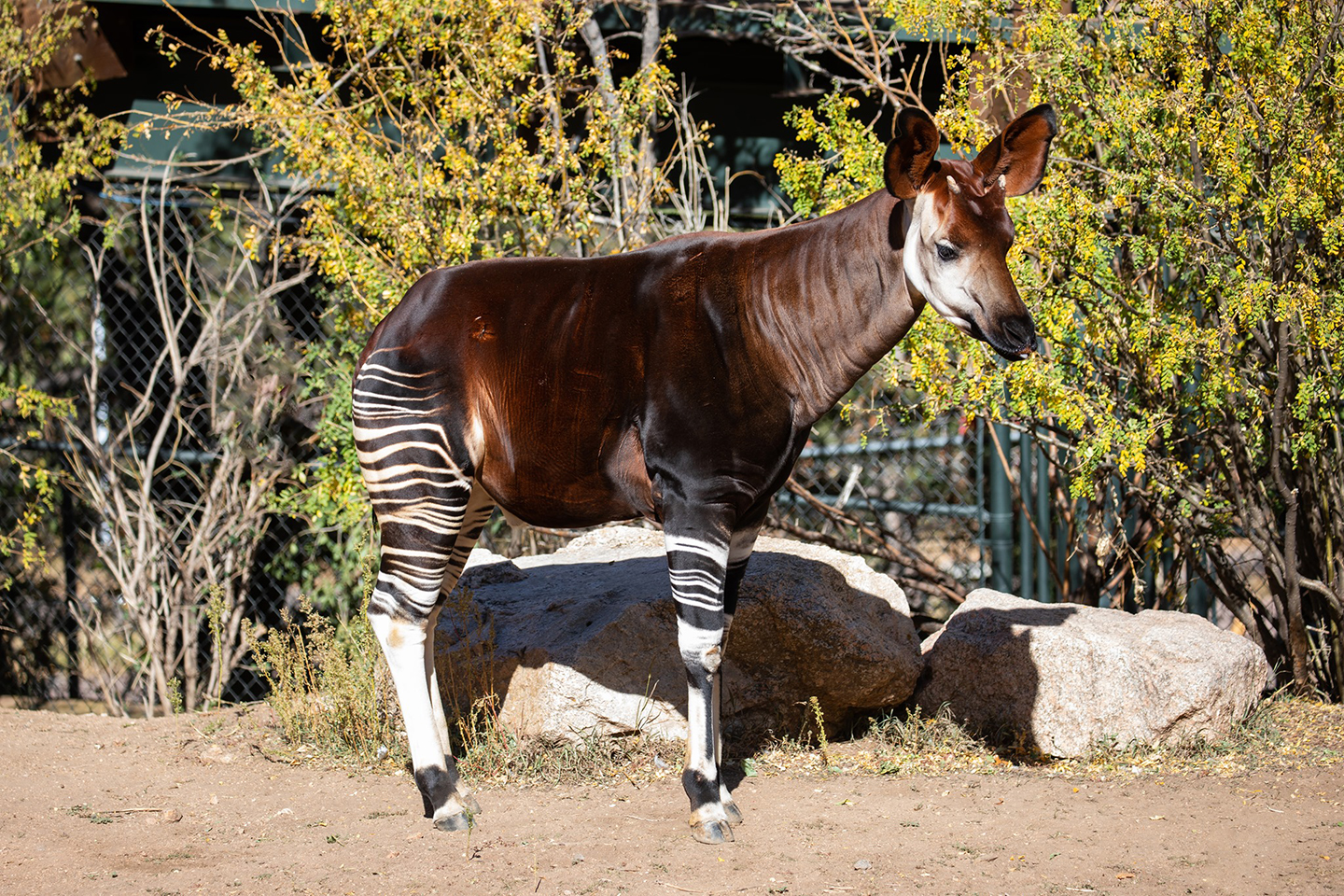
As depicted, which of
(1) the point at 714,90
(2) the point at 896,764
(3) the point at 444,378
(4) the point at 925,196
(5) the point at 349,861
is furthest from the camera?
(1) the point at 714,90

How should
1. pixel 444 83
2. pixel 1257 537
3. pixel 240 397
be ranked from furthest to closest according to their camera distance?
pixel 240 397 < pixel 444 83 < pixel 1257 537

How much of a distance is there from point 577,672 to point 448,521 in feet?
3.36

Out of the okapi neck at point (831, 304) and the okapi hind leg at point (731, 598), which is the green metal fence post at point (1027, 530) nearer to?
the okapi hind leg at point (731, 598)

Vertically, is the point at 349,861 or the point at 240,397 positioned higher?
the point at 240,397

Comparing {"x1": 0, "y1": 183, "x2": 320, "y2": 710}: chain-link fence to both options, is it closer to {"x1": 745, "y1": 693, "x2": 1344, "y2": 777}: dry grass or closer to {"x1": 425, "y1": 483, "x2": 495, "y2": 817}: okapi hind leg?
{"x1": 425, "y1": 483, "x2": 495, "y2": 817}: okapi hind leg

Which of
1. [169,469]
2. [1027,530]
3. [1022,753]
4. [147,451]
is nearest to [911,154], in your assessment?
[1022,753]

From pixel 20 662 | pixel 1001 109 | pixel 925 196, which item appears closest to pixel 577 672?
pixel 925 196

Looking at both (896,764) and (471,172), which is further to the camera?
(471,172)

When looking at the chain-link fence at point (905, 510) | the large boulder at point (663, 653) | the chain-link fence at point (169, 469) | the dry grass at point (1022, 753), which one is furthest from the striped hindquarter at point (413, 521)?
the chain-link fence at point (905, 510)

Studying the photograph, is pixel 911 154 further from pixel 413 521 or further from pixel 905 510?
pixel 905 510

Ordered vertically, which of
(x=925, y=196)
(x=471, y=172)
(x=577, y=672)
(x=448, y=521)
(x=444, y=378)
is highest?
(x=471, y=172)

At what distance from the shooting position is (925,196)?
3.62 metres

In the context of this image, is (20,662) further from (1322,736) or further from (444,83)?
(1322,736)

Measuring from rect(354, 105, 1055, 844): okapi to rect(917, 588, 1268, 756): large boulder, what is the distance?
1.41 m
